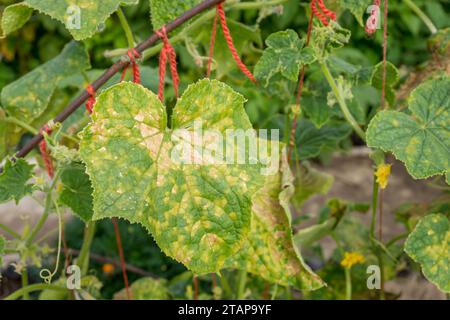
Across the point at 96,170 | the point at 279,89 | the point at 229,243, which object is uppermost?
the point at 279,89

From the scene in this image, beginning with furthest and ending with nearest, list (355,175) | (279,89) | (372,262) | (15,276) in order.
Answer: (355,175), (15,276), (372,262), (279,89)

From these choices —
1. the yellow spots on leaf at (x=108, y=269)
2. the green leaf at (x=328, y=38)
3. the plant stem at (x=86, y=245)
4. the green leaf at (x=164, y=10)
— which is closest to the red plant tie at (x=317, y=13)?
the green leaf at (x=328, y=38)

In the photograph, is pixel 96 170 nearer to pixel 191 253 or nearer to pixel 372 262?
pixel 191 253

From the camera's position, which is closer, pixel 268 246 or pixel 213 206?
pixel 213 206

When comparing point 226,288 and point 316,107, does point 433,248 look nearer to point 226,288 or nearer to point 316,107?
point 316,107

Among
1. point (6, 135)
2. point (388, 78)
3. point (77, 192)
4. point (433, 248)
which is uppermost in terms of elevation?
point (388, 78)

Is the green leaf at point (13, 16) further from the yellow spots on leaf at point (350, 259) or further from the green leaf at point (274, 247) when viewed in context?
the yellow spots on leaf at point (350, 259)

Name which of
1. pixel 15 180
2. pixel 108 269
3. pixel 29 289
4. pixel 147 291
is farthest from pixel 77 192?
pixel 108 269
